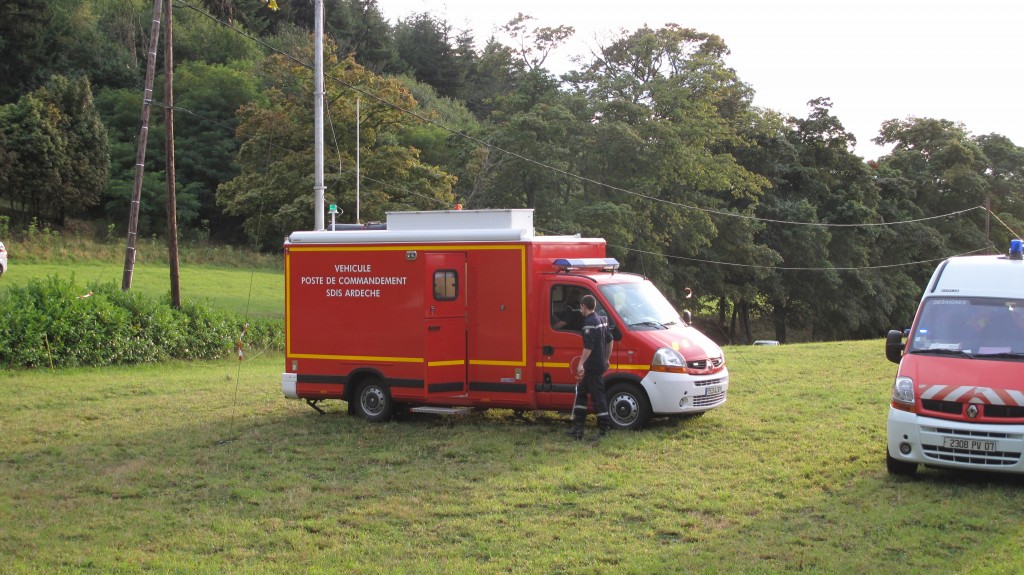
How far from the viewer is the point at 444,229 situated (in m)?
13.2

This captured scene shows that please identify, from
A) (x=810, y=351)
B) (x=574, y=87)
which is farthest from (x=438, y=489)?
(x=574, y=87)

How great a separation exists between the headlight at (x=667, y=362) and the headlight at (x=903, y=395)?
10.2 ft

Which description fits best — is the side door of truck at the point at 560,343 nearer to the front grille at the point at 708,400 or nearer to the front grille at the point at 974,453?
the front grille at the point at 708,400

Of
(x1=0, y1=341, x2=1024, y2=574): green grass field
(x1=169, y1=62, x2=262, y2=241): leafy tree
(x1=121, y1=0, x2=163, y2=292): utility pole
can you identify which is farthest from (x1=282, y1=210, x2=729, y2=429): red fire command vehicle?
(x1=169, y1=62, x2=262, y2=241): leafy tree

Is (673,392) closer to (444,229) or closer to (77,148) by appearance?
(444,229)

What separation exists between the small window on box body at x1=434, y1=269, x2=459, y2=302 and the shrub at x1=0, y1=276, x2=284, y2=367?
1115 centimetres

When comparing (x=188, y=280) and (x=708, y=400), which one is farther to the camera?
(x=188, y=280)

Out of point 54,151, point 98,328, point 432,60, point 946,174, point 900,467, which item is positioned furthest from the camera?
point 432,60

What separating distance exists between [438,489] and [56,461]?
15.3ft

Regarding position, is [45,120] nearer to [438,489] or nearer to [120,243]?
[120,243]

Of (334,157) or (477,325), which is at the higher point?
(334,157)

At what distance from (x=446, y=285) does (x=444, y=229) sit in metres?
0.84

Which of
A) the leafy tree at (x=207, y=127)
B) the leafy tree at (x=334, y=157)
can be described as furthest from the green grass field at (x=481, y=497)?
the leafy tree at (x=207, y=127)

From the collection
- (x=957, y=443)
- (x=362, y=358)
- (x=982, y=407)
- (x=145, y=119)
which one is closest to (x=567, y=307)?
(x=362, y=358)
